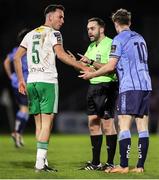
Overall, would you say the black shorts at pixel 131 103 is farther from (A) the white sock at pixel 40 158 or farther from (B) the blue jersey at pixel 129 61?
(A) the white sock at pixel 40 158

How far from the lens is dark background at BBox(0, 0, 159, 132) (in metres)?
33.0

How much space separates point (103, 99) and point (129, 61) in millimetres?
1028

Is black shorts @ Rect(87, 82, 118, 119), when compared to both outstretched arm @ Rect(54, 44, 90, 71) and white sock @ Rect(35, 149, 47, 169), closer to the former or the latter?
outstretched arm @ Rect(54, 44, 90, 71)

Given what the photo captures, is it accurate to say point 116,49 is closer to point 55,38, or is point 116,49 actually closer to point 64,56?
point 64,56

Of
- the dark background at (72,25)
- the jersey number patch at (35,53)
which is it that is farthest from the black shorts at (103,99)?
the dark background at (72,25)

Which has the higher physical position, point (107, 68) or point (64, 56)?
point (64, 56)

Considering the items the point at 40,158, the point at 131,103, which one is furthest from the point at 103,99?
the point at 40,158

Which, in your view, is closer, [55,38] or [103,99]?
[55,38]

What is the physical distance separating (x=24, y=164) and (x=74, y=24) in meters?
23.3

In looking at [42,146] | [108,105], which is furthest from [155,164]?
[42,146]

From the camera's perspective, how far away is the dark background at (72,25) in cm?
3303

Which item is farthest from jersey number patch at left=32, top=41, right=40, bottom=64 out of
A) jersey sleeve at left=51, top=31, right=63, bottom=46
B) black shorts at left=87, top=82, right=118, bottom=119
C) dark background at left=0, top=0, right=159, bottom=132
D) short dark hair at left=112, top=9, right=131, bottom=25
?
dark background at left=0, top=0, right=159, bottom=132

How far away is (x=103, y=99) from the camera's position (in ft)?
38.7

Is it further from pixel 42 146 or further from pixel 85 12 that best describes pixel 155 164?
pixel 85 12
